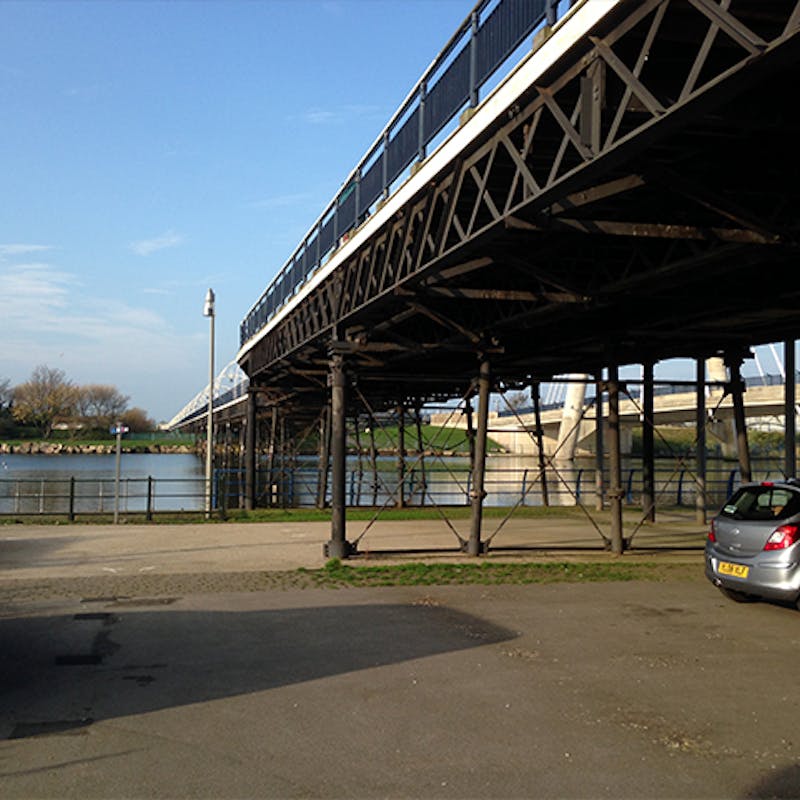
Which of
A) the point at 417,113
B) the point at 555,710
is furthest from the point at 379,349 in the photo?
the point at 555,710

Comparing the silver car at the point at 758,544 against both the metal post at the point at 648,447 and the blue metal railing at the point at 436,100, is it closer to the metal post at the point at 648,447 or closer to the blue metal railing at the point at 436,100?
the blue metal railing at the point at 436,100

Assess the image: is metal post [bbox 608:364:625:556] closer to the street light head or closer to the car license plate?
the car license plate

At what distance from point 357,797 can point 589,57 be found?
5.62 m

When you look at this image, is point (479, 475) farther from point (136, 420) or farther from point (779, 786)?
point (136, 420)

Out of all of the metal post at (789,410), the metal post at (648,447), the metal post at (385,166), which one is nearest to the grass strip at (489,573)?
the metal post at (789,410)

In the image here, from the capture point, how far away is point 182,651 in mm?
8258

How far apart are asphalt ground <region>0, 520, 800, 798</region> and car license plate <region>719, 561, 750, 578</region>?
0.45 metres

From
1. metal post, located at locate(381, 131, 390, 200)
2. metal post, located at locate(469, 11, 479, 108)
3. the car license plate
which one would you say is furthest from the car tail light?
metal post, located at locate(381, 131, 390, 200)

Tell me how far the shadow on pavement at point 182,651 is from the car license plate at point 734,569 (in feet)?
10.1

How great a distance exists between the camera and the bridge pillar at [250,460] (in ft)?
96.4

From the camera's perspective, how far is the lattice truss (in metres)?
6.17

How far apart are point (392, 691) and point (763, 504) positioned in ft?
18.4

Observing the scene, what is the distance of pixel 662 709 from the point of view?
21.3ft

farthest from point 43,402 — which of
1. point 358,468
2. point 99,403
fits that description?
point 358,468
